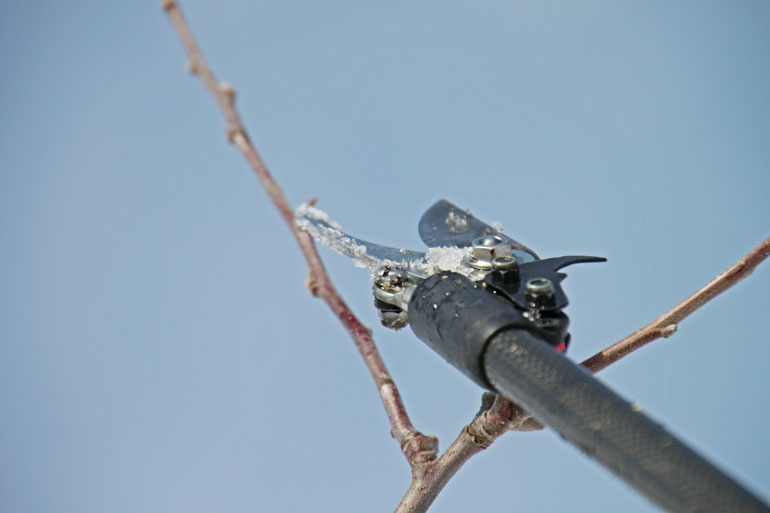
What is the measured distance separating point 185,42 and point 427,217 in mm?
607

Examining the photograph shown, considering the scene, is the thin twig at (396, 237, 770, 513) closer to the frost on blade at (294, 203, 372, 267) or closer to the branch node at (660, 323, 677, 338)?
the branch node at (660, 323, 677, 338)

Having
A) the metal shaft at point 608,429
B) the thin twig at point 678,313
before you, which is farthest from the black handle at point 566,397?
the thin twig at point 678,313

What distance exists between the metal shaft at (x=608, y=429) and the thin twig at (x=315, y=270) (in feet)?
0.39

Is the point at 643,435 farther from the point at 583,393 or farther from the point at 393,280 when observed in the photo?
the point at 393,280

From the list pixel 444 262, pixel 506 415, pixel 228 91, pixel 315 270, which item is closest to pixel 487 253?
pixel 444 262

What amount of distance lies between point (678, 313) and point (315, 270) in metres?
0.46

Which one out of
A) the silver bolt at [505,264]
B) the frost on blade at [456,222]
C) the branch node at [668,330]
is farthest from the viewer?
the frost on blade at [456,222]

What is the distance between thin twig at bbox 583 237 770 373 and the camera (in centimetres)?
78

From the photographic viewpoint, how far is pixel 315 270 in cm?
53

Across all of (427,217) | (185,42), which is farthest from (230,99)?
(427,217)

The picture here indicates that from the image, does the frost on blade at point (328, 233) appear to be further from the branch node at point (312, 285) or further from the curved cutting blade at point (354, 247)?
the branch node at point (312, 285)

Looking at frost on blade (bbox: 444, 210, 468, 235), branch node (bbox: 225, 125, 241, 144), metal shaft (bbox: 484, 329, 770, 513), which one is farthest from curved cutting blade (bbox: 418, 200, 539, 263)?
branch node (bbox: 225, 125, 241, 144)

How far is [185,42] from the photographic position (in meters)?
0.40

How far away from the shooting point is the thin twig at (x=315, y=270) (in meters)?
0.41
